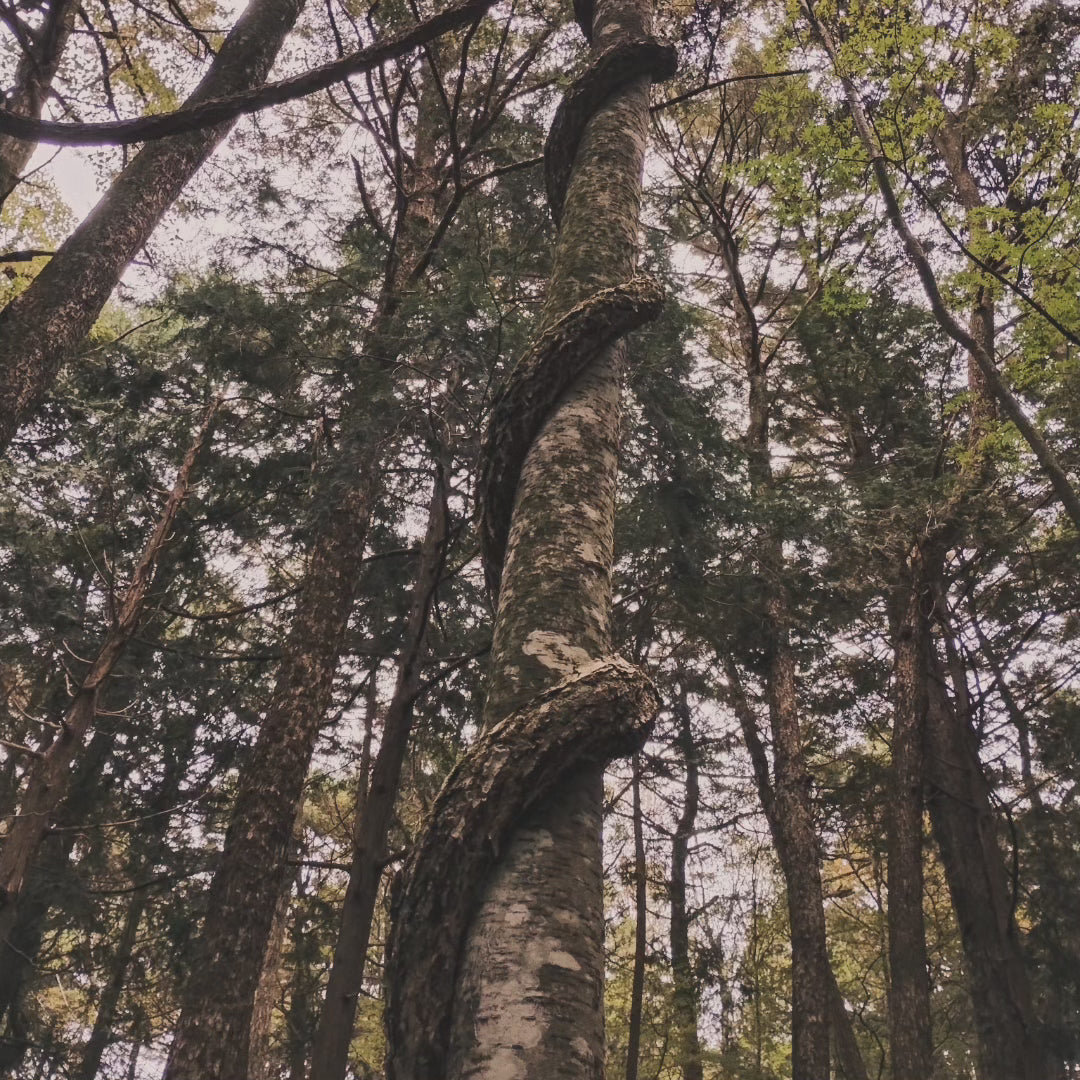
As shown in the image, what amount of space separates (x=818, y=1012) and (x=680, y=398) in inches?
219

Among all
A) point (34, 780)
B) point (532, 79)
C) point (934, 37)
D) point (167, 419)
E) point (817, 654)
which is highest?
point (532, 79)

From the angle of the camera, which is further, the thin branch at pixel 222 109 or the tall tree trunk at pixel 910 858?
the tall tree trunk at pixel 910 858

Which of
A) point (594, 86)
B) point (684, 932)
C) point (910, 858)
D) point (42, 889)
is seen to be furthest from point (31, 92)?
point (684, 932)

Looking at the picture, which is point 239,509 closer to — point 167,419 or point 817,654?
point 167,419

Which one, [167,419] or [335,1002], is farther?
[167,419]

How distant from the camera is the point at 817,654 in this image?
29.5 ft

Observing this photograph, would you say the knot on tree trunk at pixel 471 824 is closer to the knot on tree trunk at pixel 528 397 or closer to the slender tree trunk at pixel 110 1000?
the knot on tree trunk at pixel 528 397

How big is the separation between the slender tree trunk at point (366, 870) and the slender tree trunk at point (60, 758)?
5.63 ft

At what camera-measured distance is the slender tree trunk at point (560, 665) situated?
117 centimetres

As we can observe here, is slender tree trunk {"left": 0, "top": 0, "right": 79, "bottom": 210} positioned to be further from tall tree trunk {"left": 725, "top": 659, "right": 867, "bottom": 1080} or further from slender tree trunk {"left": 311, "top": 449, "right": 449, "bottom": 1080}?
tall tree trunk {"left": 725, "top": 659, "right": 867, "bottom": 1080}

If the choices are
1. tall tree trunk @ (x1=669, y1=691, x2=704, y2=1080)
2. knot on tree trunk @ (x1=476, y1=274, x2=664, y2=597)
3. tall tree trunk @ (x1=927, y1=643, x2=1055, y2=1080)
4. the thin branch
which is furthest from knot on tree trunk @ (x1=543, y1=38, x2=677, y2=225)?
tall tree trunk @ (x1=669, y1=691, x2=704, y2=1080)

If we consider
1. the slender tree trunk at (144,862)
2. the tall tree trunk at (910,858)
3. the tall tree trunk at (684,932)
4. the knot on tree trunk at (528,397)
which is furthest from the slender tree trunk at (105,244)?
the tall tree trunk at (684,932)

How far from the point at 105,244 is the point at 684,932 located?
12641mm

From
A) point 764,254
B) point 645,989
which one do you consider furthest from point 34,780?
point 764,254
